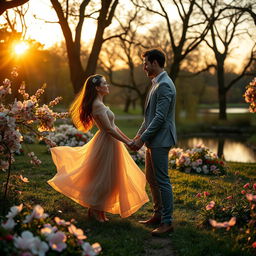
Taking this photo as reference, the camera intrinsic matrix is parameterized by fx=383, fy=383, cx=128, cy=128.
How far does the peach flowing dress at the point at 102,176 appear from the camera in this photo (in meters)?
5.48

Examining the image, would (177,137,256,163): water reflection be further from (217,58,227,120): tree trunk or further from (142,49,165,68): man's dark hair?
(142,49,165,68): man's dark hair

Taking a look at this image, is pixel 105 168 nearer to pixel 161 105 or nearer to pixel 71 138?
pixel 161 105

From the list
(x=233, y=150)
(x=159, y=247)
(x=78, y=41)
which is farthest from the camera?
(x=233, y=150)

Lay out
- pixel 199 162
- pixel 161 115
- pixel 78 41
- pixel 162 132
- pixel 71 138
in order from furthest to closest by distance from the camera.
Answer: pixel 78 41, pixel 71 138, pixel 199 162, pixel 162 132, pixel 161 115

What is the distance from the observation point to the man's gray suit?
16.1 ft

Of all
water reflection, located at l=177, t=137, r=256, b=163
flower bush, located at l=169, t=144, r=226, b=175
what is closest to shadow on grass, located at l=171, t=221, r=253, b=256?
flower bush, located at l=169, t=144, r=226, b=175

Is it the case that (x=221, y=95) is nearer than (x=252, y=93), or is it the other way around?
(x=252, y=93)

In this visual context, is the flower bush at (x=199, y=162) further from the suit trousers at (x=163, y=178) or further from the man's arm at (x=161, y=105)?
the man's arm at (x=161, y=105)

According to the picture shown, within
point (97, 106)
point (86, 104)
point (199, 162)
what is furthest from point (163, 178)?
point (199, 162)

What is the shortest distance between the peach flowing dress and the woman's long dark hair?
0.49ft

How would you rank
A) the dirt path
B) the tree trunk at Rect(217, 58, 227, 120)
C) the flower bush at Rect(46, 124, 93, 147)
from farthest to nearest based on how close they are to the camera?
the tree trunk at Rect(217, 58, 227, 120) < the flower bush at Rect(46, 124, 93, 147) < the dirt path

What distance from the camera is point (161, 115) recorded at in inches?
192

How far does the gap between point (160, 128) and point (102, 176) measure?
1.17 m

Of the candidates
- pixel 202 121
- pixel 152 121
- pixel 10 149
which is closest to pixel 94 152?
pixel 152 121
